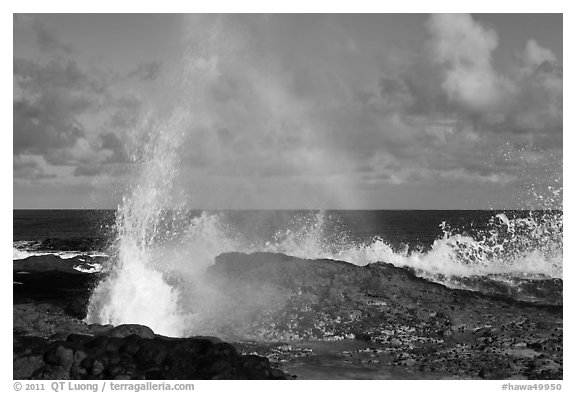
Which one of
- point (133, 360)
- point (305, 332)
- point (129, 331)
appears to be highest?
point (305, 332)

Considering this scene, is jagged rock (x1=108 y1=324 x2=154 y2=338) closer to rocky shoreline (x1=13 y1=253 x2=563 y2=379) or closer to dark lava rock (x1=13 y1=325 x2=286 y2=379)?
rocky shoreline (x1=13 y1=253 x2=563 y2=379)

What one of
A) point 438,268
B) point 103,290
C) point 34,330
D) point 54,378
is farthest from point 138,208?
point 438,268

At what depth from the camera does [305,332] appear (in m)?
21.7

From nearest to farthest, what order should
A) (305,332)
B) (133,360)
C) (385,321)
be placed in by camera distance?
1. (133,360)
2. (305,332)
3. (385,321)

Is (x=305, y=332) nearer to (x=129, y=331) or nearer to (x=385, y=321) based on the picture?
(x=385, y=321)

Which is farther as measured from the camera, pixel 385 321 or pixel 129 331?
pixel 385 321

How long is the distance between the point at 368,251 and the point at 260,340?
57.5 ft

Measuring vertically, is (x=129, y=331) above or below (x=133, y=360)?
above

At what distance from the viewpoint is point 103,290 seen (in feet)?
78.9

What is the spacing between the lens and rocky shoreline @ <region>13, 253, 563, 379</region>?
1545 cm

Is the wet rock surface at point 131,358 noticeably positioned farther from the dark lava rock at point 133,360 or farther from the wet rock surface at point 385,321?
the wet rock surface at point 385,321

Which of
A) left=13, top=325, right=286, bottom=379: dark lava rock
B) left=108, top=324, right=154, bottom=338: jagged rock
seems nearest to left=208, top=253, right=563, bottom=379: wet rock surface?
left=13, top=325, right=286, bottom=379: dark lava rock

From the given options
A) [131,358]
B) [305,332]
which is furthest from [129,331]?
[305,332]

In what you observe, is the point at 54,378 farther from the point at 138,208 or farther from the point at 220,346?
the point at 138,208
